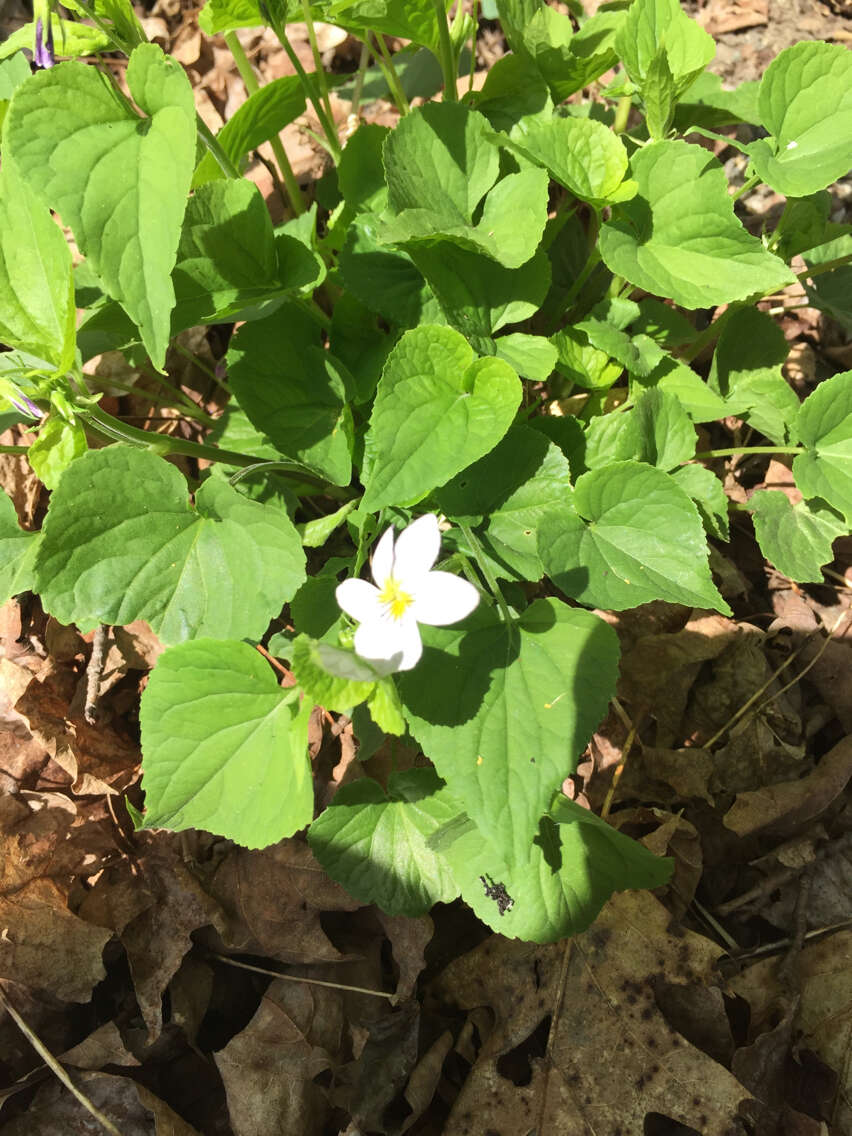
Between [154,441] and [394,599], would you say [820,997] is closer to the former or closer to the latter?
[394,599]

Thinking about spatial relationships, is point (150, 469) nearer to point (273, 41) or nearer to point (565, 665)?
point (565, 665)

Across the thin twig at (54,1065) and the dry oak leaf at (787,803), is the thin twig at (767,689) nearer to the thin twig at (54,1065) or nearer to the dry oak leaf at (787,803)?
the dry oak leaf at (787,803)

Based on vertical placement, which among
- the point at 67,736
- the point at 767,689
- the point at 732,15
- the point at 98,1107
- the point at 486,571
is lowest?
the point at 767,689

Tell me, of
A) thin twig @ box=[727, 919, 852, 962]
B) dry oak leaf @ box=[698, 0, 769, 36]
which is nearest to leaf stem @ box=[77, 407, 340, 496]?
thin twig @ box=[727, 919, 852, 962]

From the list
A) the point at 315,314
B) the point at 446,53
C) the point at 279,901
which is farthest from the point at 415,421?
the point at 279,901

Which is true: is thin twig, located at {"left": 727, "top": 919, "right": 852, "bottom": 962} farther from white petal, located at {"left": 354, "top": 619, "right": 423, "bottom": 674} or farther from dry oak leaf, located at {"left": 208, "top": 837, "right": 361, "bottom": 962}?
white petal, located at {"left": 354, "top": 619, "right": 423, "bottom": 674}

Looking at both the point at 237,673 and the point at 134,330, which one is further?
the point at 134,330

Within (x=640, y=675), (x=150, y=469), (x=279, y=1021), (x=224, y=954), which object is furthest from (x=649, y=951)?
(x=150, y=469)
